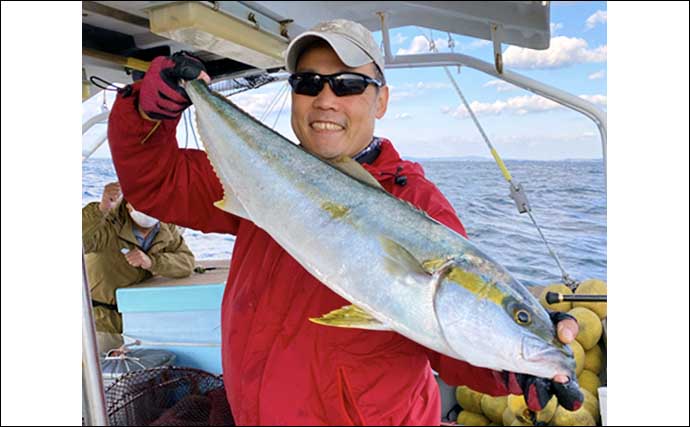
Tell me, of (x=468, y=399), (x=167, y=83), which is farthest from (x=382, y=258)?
(x=167, y=83)

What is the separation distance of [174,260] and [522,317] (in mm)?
1028

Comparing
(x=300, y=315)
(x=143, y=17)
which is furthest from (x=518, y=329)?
(x=143, y=17)

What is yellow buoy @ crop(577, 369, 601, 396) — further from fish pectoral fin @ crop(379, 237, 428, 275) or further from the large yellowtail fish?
fish pectoral fin @ crop(379, 237, 428, 275)

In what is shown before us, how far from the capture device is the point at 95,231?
119 cm

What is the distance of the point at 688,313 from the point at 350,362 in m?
0.49

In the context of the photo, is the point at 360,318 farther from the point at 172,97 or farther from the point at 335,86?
the point at 172,97

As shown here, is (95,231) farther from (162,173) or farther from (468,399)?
(468,399)

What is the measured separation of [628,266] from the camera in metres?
0.80

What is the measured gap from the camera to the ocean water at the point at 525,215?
3.50 ft

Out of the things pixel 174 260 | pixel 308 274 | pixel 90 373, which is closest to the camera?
pixel 90 373

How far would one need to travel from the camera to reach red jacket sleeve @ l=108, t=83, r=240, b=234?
107 cm

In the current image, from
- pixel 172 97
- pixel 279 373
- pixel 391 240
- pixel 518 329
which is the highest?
pixel 172 97

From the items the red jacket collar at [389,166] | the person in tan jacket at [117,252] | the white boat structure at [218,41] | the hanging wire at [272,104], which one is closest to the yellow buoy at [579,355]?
the red jacket collar at [389,166]

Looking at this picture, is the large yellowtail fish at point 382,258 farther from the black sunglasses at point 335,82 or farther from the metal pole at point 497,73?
the metal pole at point 497,73
